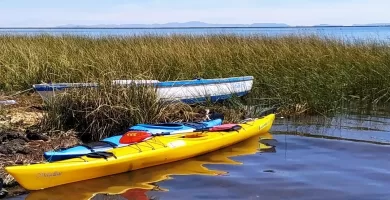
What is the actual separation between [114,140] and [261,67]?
610 cm

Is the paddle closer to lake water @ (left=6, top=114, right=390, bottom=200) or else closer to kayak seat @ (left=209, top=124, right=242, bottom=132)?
lake water @ (left=6, top=114, right=390, bottom=200)

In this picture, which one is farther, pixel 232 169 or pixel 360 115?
pixel 360 115

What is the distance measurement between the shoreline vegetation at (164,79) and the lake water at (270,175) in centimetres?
111

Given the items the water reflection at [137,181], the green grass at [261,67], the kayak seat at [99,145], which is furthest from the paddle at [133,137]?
the green grass at [261,67]

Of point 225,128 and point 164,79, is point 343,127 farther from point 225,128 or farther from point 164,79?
point 164,79

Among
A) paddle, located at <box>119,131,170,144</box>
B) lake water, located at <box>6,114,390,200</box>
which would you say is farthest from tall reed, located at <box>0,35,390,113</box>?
paddle, located at <box>119,131,170,144</box>

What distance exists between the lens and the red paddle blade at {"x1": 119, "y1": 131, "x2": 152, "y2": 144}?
6.82 meters

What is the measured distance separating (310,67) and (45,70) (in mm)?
5635

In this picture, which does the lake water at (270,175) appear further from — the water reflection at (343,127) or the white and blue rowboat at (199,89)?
the white and blue rowboat at (199,89)

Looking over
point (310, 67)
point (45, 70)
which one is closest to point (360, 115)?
point (310, 67)

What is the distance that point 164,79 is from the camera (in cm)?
1175

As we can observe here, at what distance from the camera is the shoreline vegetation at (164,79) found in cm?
764

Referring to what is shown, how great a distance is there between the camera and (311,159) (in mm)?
7219

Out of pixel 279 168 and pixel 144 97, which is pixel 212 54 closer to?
pixel 144 97
